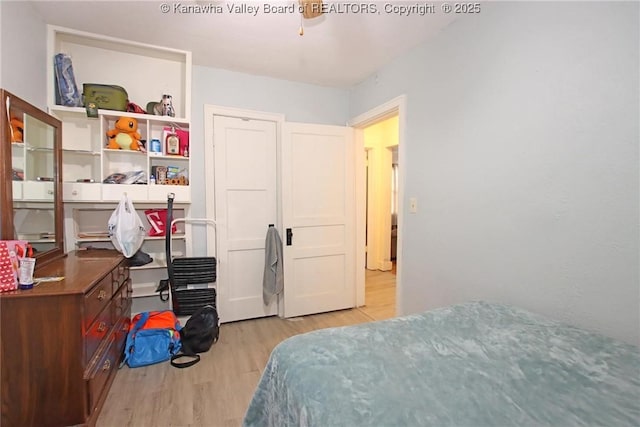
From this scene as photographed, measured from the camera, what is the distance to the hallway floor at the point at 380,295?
331 cm

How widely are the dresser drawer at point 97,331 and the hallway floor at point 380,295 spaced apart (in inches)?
92.3

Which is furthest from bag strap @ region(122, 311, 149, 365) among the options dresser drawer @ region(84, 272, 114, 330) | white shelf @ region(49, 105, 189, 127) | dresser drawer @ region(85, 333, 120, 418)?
white shelf @ region(49, 105, 189, 127)

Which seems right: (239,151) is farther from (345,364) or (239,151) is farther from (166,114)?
(345,364)

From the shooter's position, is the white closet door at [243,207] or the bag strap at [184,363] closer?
the bag strap at [184,363]

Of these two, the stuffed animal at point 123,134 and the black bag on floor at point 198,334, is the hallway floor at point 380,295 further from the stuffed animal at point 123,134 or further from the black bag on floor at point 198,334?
the stuffed animal at point 123,134

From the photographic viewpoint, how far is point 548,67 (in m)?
1.49

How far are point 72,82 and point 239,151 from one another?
1.33 meters

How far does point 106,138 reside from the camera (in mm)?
2396

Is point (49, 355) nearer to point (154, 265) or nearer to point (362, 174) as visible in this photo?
point (154, 265)

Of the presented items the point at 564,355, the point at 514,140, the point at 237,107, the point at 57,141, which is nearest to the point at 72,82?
the point at 57,141

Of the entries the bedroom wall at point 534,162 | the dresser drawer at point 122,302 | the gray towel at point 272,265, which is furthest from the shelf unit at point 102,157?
the bedroom wall at point 534,162

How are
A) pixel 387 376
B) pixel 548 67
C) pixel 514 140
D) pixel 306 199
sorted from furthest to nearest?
1. pixel 306 199
2. pixel 514 140
3. pixel 548 67
4. pixel 387 376

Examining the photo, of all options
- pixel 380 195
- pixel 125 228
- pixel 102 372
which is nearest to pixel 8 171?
pixel 125 228

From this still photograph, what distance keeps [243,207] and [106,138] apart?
1256 millimetres
